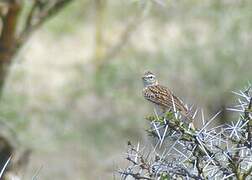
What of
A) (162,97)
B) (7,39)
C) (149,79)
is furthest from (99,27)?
(162,97)

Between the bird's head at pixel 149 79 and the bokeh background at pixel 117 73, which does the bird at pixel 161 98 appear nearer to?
the bird's head at pixel 149 79

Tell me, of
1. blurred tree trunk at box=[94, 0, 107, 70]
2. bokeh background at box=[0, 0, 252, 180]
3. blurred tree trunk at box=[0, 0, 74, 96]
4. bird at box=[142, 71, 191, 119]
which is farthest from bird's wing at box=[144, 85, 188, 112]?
blurred tree trunk at box=[94, 0, 107, 70]

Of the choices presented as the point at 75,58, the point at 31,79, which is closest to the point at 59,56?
the point at 75,58

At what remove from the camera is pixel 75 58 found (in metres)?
19.1

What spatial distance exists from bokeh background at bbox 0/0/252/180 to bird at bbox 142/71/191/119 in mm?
10260

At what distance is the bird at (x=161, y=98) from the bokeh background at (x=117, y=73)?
1026 cm

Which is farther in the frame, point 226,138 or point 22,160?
point 22,160

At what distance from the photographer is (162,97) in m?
3.31

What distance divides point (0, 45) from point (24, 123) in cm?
270

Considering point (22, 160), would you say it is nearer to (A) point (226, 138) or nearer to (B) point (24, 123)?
(B) point (24, 123)

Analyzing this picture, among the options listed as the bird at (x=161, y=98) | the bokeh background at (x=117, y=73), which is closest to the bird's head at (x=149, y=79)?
the bird at (x=161, y=98)

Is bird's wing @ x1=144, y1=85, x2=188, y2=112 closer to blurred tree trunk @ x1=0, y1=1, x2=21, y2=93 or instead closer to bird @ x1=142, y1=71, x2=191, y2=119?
bird @ x1=142, y1=71, x2=191, y2=119

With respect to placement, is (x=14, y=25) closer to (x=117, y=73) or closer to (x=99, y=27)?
(x=117, y=73)

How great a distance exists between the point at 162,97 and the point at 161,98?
0.02 metres
